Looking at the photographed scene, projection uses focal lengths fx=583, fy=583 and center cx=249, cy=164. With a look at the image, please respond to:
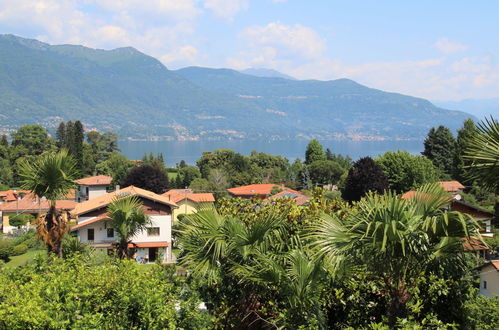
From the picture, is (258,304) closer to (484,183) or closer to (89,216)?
(484,183)

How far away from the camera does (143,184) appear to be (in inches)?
2635

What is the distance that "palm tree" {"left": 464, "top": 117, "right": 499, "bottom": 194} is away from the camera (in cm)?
744

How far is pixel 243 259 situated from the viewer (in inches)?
374

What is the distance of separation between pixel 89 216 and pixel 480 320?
32.3 metres

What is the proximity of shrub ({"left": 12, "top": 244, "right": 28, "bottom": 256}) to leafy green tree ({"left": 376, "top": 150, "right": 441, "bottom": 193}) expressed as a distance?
3590 cm

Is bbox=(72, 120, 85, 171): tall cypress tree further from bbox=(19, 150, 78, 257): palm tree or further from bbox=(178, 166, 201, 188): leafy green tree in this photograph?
bbox=(19, 150, 78, 257): palm tree

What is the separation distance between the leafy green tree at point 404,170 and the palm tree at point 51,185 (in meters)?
50.4

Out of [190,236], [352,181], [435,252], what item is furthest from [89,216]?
[435,252]

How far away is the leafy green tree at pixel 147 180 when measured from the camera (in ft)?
220

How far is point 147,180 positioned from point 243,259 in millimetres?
58673

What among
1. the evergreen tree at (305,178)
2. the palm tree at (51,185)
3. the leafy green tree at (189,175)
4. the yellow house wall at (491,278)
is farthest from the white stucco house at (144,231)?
the leafy green tree at (189,175)

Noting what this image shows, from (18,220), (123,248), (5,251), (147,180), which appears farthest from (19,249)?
(147,180)

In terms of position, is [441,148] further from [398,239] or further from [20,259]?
[398,239]

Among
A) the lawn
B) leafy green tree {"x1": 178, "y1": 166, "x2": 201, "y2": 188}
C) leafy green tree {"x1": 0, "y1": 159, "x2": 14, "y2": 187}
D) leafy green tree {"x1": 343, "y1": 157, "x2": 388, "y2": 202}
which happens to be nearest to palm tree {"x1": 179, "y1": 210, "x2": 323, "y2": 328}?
the lawn
